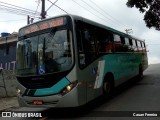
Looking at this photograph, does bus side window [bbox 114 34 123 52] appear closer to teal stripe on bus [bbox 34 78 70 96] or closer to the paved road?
the paved road

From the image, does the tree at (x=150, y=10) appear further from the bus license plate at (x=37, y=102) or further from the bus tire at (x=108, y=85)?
the bus license plate at (x=37, y=102)

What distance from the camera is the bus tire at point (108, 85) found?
1047 centimetres

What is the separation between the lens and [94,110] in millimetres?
9266

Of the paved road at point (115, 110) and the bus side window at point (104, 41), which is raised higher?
the bus side window at point (104, 41)

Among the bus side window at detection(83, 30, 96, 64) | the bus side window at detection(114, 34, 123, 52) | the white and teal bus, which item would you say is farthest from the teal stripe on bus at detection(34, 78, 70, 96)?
the bus side window at detection(114, 34, 123, 52)

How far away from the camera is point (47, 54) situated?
8461mm

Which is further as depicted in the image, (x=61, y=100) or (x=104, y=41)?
(x=104, y=41)

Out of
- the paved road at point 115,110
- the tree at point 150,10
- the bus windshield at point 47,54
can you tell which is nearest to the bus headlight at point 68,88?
the bus windshield at point 47,54

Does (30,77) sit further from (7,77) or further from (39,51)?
(7,77)

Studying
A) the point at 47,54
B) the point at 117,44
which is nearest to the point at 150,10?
the point at 117,44

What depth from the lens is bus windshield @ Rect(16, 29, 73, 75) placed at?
27.0 ft

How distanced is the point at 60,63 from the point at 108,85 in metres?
3.29

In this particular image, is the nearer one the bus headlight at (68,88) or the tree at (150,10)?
the bus headlight at (68,88)

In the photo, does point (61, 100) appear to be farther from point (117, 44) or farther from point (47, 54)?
point (117, 44)
